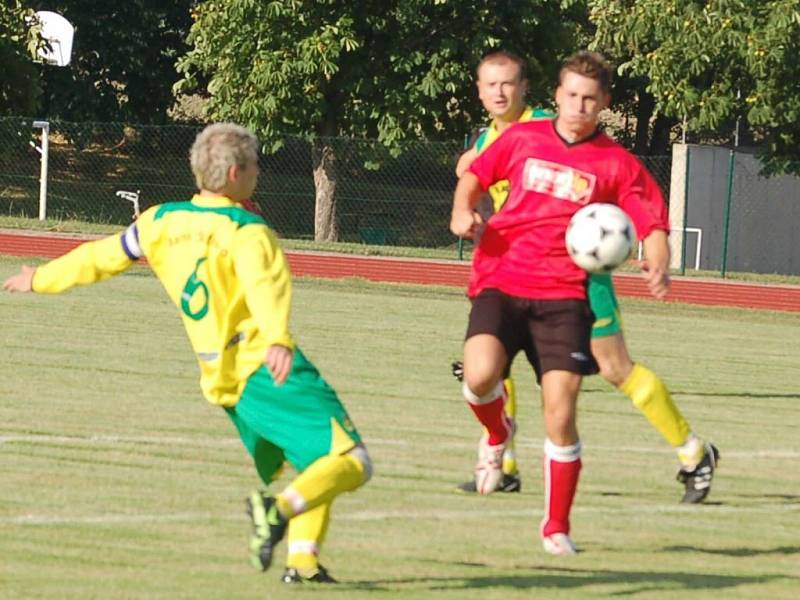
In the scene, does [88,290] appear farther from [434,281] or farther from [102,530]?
[102,530]

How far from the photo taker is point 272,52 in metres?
36.6

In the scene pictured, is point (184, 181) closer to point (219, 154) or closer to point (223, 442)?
point (223, 442)

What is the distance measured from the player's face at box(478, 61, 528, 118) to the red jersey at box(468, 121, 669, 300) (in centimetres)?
118

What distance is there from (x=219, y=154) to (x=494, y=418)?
2686 mm

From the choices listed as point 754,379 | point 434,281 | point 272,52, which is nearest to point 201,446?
point 754,379

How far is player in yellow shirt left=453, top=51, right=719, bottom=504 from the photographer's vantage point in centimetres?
830

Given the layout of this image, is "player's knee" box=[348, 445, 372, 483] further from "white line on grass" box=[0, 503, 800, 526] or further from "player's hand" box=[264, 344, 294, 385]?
"white line on grass" box=[0, 503, 800, 526]

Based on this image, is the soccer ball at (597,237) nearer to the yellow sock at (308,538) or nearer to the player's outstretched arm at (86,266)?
the yellow sock at (308,538)

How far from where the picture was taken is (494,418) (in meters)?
8.80

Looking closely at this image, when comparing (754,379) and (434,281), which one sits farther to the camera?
(434,281)

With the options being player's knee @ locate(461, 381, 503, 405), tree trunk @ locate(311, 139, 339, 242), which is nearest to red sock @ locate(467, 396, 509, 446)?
player's knee @ locate(461, 381, 503, 405)

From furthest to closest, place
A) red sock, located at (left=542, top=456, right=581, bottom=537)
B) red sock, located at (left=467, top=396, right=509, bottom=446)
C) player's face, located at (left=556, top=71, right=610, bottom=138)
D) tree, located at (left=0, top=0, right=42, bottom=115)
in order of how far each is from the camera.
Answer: tree, located at (left=0, top=0, right=42, bottom=115) < red sock, located at (left=467, top=396, right=509, bottom=446) < player's face, located at (left=556, top=71, right=610, bottom=138) < red sock, located at (left=542, top=456, right=581, bottom=537)

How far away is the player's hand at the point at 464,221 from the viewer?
24.4 feet

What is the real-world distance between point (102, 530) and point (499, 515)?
1792mm
